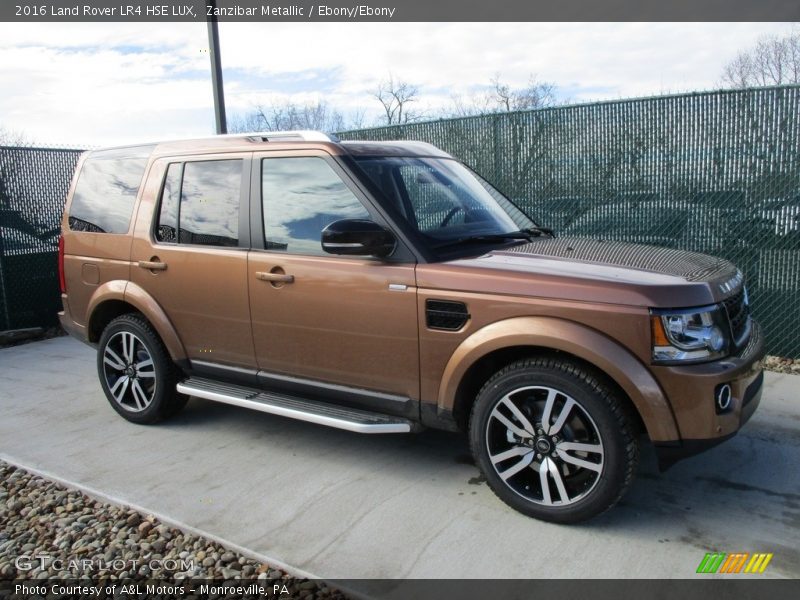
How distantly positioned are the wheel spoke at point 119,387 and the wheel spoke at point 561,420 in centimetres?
328

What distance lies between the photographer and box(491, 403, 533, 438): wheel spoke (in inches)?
134

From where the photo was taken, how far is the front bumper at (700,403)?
3.05 m

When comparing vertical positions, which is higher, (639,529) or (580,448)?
(580,448)

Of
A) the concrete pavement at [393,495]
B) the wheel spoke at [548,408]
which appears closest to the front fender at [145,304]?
the concrete pavement at [393,495]

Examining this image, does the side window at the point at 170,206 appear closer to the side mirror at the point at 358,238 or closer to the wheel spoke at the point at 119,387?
the wheel spoke at the point at 119,387

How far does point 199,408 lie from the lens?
5.49 m

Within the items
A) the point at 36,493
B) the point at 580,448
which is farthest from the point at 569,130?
the point at 36,493

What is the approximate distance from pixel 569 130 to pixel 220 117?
4.25 m

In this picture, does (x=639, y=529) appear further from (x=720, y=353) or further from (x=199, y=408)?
(x=199, y=408)

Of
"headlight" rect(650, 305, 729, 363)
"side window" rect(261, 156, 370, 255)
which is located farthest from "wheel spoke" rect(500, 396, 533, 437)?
"side window" rect(261, 156, 370, 255)

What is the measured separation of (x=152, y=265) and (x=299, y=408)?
1603 mm

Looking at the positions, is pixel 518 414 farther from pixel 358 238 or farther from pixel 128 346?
pixel 128 346

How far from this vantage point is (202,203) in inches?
181

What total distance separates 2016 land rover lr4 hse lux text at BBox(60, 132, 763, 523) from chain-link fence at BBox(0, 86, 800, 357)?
2563mm
